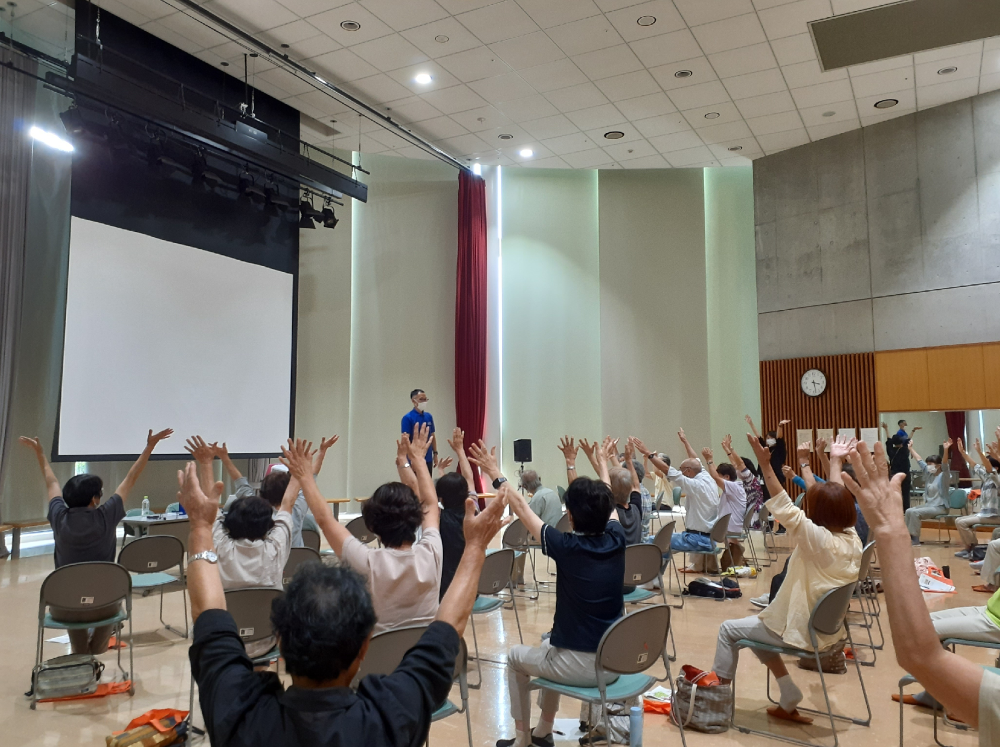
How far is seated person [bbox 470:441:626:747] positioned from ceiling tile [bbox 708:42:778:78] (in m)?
7.51

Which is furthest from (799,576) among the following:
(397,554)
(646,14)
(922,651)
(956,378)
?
(956,378)

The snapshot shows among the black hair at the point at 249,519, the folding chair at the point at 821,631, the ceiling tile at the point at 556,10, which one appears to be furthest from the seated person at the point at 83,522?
the ceiling tile at the point at 556,10

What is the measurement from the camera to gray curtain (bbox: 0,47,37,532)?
28.1 feet

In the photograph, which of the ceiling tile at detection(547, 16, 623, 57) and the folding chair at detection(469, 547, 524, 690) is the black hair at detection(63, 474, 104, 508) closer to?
the folding chair at detection(469, 547, 524, 690)

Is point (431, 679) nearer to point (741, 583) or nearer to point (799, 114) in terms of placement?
point (741, 583)

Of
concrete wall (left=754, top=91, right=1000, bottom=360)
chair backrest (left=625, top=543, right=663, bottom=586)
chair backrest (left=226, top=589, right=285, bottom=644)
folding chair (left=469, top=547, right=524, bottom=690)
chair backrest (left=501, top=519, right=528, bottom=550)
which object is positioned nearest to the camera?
chair backrest (left=226, top=589, right=285, bottom=644)

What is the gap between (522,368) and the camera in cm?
1391

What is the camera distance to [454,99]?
1022cm

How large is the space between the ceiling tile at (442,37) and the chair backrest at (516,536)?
568 centimetres

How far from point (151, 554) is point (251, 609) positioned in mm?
2206

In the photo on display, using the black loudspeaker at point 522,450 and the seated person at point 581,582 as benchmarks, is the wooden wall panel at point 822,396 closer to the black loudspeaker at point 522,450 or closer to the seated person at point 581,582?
the black loudspeaker at point 522,450

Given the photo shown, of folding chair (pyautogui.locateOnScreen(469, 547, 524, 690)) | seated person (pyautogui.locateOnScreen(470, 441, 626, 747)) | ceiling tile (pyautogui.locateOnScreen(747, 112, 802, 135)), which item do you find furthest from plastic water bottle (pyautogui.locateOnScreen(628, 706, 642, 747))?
ceiling tile (pyautogui.locateOnScreen(747, 112, 802, 135))

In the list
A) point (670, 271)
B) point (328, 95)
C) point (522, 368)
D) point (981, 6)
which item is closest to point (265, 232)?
point (328, 95)

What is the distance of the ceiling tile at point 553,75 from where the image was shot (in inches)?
365
